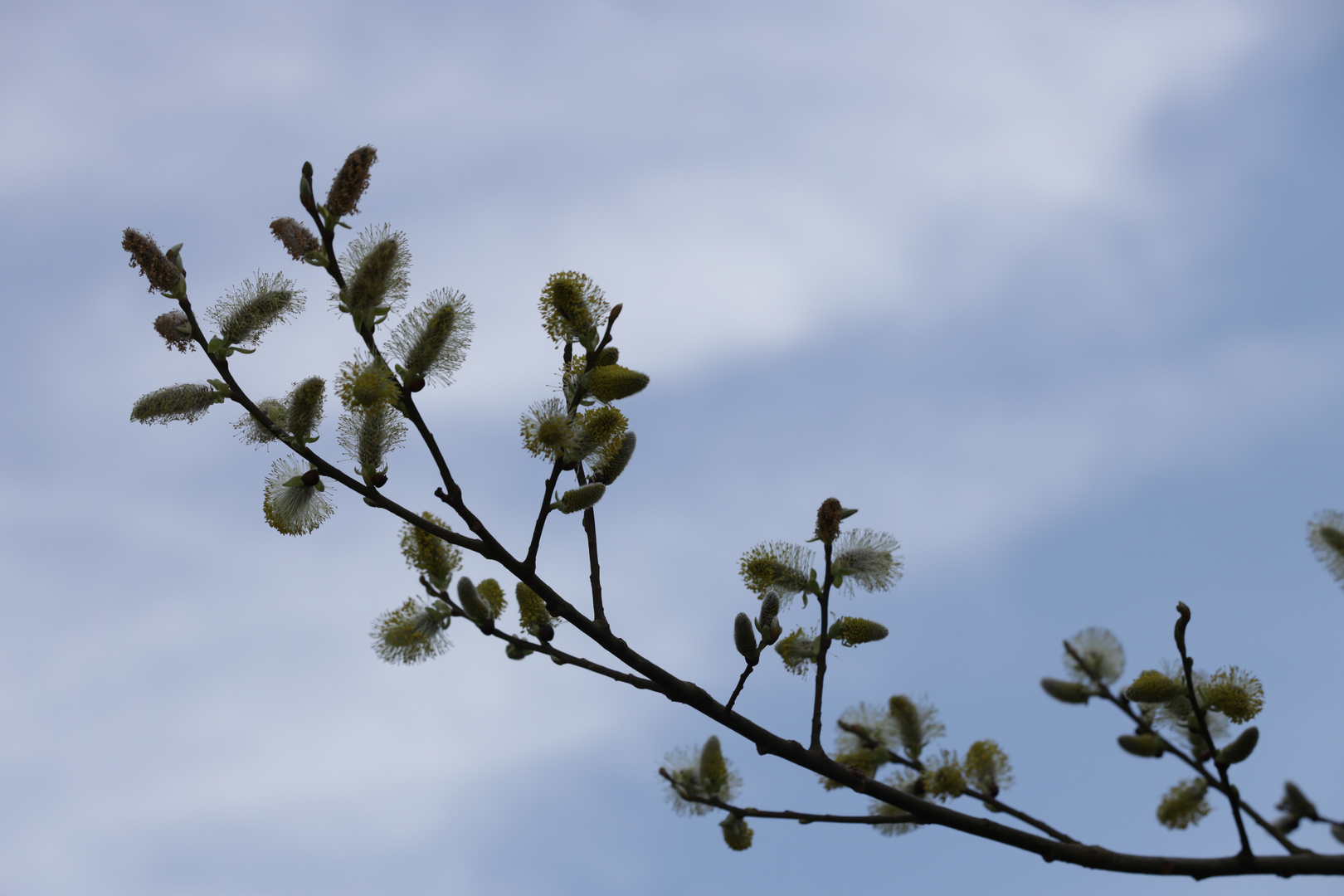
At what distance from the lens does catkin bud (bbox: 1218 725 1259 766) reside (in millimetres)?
2080

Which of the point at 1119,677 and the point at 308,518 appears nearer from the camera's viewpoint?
the point at 1119,677

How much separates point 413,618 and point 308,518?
15.9 inches

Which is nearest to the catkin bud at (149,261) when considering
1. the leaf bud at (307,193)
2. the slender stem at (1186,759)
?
the leaf bud at (307,193)

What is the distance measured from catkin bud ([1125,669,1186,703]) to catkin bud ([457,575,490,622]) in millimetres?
1592

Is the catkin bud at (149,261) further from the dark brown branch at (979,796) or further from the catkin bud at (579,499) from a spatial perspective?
the dark brown branch at (979,796)

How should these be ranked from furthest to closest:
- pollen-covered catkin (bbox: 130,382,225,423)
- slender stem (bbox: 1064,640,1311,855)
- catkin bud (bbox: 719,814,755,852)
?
catkin bud (bbox: 719,814,755,852)
pollen-covered catkin (bbox: 130,382,225,423)
slender stem (bbox: 1064,640,1311,855)

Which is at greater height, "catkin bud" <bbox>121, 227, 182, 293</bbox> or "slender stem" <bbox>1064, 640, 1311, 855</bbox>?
"catkin bud" <bbox>121, 227, 182, 293</bbox>

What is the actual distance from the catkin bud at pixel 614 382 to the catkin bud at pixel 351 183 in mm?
732

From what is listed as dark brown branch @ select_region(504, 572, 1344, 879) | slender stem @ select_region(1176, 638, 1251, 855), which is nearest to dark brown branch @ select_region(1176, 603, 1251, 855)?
slender stem @ select_region(1176, 638, 1251, 855)

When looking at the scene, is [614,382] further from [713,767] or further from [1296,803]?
[1296,803]

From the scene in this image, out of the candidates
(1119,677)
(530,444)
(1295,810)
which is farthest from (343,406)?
(1295,810)

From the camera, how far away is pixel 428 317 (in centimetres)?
233

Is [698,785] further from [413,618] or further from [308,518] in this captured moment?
[308,518]

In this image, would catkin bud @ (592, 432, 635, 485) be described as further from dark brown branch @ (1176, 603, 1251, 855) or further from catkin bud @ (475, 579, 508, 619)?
dark brown branch @ (1176, 603, 1251, 855)
